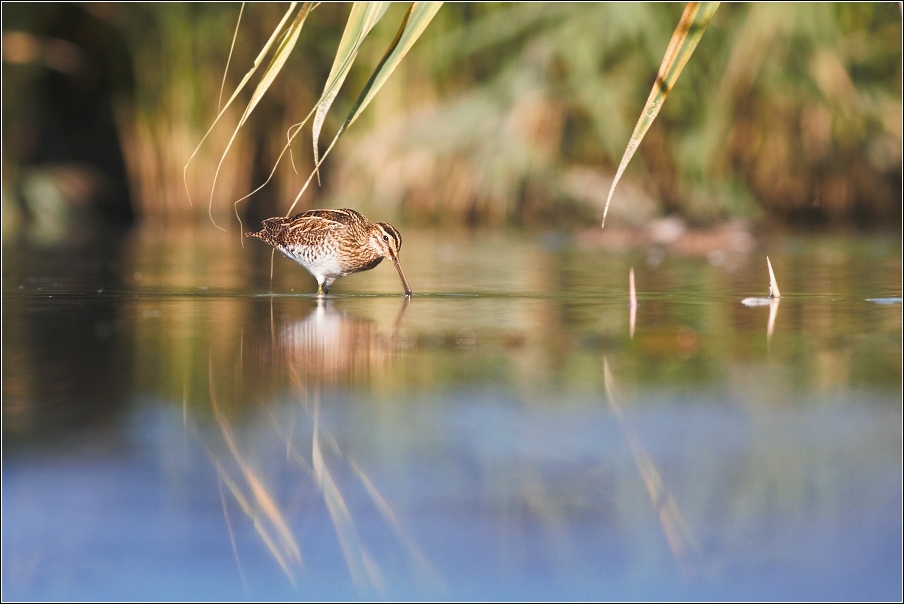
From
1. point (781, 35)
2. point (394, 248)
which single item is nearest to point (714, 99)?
point (781, 35)

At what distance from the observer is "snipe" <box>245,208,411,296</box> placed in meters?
4.76

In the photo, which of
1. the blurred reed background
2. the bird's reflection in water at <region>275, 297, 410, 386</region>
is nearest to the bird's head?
the bird's reflection in water at <region>275, 297, 410, 386</region>

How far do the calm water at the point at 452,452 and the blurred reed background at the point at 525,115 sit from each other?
5.30 meters

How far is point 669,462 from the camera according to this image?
211cm

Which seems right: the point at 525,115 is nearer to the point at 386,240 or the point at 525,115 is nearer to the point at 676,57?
the point at 386,240

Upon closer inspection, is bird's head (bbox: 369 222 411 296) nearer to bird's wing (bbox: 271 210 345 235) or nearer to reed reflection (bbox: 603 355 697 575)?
bird's wing (bbox: 271 210 345 235)

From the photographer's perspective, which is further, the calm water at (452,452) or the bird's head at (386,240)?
the bird's head at (386,240)

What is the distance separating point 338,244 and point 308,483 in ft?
9.26

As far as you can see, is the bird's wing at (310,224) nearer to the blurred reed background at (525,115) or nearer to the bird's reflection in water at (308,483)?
the bird's reflection in water at (308,483)

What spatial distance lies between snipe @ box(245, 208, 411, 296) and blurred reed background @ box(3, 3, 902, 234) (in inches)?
176

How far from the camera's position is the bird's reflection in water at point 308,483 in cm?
167

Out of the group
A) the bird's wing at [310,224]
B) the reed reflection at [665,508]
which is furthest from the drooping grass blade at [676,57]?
the bird's wing at [310,224]

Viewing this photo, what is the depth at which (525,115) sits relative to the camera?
9.48m

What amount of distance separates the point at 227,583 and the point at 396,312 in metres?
2.52
